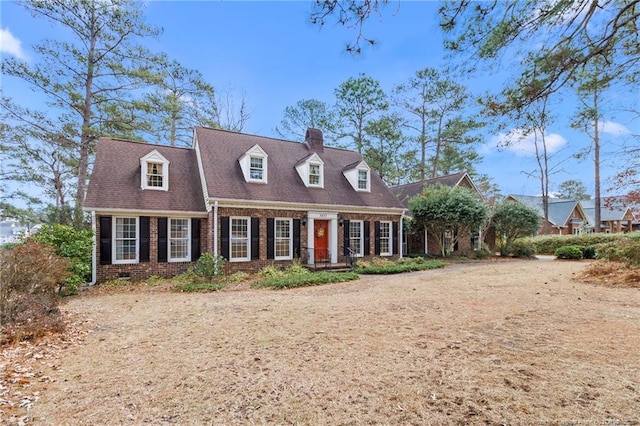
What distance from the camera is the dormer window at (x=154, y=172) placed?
12.6 metres

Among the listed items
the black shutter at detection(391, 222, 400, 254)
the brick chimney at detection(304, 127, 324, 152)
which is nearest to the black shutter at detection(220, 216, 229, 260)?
the brick chimney at detection(304, 127, 324, 152)

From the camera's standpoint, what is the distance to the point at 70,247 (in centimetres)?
971

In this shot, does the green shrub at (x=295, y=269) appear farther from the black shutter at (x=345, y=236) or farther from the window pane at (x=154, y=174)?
the window pane at (x=154, y=174)

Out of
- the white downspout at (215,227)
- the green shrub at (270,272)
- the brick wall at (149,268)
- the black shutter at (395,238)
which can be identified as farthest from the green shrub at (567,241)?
the brick wall at (149,268)

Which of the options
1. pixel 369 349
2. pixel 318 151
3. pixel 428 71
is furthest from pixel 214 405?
pixel 428 71

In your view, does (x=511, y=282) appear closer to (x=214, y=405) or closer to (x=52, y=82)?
(x=214, y=405)

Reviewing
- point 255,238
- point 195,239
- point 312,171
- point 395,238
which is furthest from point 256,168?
point 395,238

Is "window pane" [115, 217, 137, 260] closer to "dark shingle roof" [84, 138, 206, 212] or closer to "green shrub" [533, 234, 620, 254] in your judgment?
"dark shingle roof" [84, 138, 206, 212]

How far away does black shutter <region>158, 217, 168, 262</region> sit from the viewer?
39.8 feet

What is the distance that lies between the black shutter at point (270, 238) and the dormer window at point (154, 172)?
14.3 ft

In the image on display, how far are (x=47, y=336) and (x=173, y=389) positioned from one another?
10.8 ft

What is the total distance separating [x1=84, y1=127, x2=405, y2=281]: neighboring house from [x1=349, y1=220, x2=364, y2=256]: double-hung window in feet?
0.16

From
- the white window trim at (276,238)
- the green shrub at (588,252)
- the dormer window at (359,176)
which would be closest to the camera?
the white window trim at (276,238)

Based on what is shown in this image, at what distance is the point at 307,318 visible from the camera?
20.6 ft
